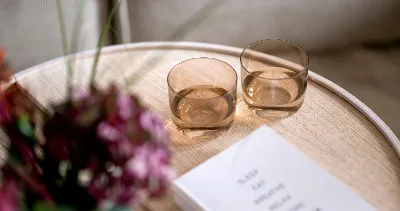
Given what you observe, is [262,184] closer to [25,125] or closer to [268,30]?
[25,125]

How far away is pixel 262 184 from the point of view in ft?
2.47

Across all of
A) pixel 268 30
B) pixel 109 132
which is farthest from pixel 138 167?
pixel 268 30

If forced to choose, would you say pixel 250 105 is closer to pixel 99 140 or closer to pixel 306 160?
pixel 306 160

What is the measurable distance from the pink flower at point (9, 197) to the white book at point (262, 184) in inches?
11.4

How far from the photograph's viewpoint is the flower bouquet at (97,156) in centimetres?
50

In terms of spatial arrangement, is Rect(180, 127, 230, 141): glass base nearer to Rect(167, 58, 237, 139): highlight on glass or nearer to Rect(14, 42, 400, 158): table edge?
Rect(167, 58, 237, 139): highlight on glass

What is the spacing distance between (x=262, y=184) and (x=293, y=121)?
0.47ft

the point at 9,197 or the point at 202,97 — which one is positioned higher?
the point at 9,197

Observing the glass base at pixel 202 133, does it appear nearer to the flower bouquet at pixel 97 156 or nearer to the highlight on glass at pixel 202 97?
the highlight on glass at pixel 202 97

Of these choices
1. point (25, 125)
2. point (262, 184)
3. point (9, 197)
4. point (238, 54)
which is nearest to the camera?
point (9, 197)

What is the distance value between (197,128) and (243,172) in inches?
4.1

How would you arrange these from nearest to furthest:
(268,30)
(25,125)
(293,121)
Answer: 1. (25,125)
2. (293,121)
3. (268,30)

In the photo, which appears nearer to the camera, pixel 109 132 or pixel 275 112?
pixel 109 132

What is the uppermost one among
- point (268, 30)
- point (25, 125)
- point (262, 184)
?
point (25, 125)
